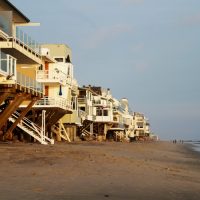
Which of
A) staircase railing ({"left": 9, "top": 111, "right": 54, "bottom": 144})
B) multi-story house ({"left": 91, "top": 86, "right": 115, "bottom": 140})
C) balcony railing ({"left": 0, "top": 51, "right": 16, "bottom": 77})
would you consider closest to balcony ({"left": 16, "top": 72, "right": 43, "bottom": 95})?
balcony railing ({"left": 0, "top": 51, "right": 16, "bottom": 77})

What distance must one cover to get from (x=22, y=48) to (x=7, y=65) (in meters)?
4.49

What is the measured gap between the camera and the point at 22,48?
34.9 metres

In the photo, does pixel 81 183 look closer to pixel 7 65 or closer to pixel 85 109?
pixel 7 65

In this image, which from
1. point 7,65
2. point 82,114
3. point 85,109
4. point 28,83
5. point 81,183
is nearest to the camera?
point 81,183

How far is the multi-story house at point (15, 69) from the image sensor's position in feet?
104

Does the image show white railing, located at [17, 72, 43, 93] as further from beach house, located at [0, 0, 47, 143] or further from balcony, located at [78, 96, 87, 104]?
balcony, located at [78, 96, 87, 104]

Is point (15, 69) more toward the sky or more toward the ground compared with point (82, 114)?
more toward the sky

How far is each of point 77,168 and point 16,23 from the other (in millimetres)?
26281

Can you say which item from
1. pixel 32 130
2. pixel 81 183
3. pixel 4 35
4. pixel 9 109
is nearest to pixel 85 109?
pixel 32 130

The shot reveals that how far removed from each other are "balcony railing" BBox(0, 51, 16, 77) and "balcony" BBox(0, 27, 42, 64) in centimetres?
224

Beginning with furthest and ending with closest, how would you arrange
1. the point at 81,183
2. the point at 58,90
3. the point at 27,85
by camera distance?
the point at 58,90 < the point at 27,85 < the point at 81,183

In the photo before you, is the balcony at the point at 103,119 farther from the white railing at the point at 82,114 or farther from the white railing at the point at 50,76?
the white railing at the point at 50,76

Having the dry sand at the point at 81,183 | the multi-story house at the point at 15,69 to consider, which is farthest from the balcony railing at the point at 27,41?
the dry sand at the point at 81,183

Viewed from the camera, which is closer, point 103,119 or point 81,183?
point 81,183
